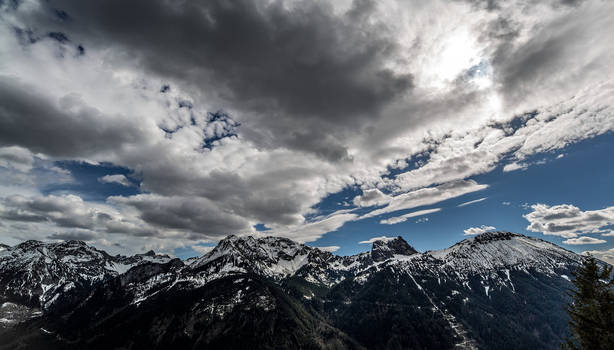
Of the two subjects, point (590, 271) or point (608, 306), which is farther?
point (590, 271)

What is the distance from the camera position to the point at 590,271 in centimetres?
3322

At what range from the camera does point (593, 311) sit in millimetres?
30422

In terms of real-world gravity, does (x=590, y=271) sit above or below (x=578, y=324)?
above

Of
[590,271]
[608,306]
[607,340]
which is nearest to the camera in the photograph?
[607,340]

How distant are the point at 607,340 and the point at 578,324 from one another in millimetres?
3976

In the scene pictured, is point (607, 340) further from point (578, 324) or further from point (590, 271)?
point (590, 271)

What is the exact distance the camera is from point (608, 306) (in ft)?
99.0

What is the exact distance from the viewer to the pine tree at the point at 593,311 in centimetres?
2941

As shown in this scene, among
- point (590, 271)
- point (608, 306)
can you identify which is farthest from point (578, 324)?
point (590, 271)

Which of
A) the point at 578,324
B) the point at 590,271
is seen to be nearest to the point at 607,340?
the point at 578,324

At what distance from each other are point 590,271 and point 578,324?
6.79 metres

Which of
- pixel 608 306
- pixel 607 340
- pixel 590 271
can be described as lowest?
Result: pixel 607 340

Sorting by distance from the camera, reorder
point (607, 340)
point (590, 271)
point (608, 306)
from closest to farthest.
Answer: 1. point (607, 340)
2. point (608, 306)
3. point (590, 271)

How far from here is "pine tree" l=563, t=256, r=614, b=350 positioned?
29406mm
